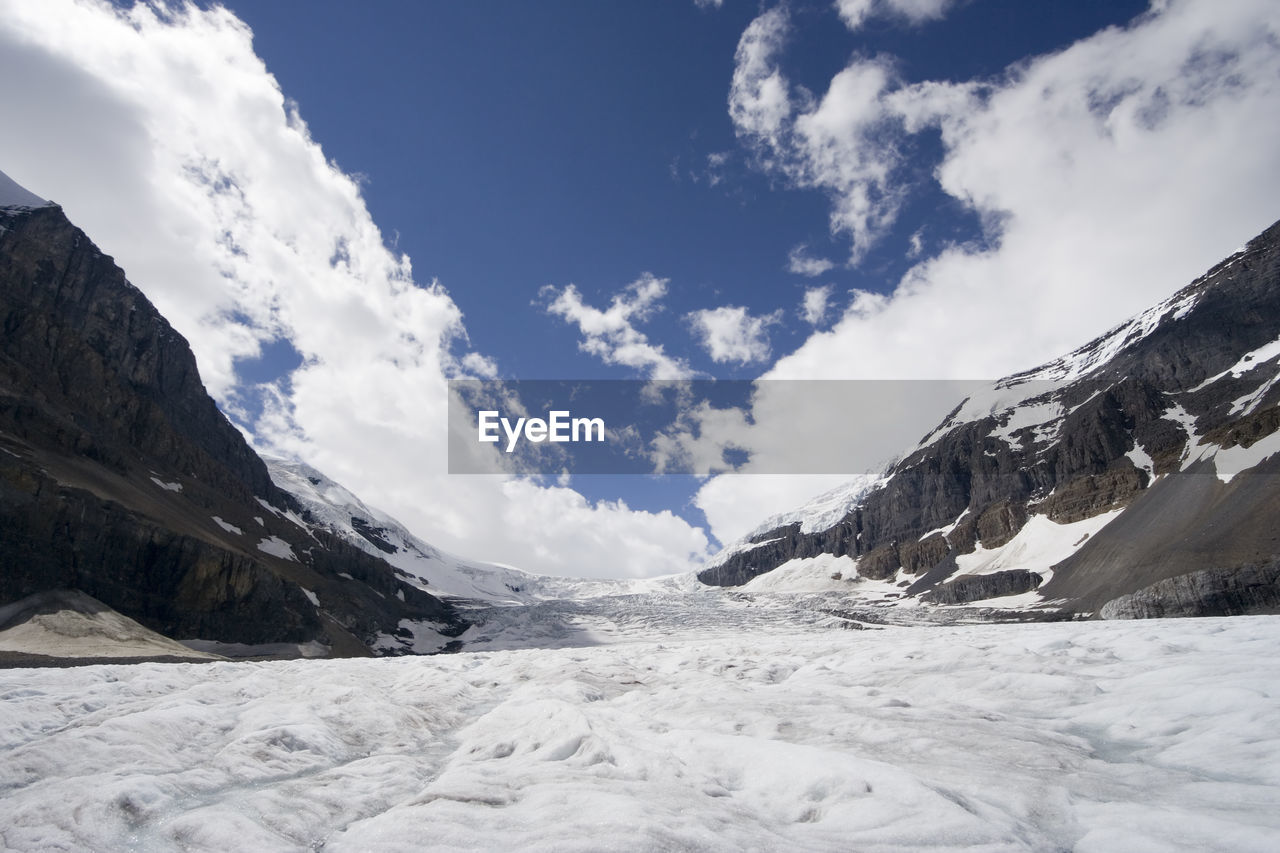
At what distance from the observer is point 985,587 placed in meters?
91.1

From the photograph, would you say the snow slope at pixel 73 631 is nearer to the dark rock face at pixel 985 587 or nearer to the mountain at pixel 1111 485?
the mountain at pixel 1111 485

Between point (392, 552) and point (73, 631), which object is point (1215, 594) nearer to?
point (73, 631)

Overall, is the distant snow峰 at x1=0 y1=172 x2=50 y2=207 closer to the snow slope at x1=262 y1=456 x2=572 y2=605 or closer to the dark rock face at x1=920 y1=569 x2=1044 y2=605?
the snow slope at x1=262 y1=456 x2=572 y2=605

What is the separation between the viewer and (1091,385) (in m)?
116

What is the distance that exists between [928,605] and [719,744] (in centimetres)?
10929

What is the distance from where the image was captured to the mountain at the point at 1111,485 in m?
52.5

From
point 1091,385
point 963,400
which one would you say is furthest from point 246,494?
point 963,400

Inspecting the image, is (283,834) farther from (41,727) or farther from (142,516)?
(142,516)

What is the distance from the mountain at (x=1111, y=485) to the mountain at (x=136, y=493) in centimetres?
8268

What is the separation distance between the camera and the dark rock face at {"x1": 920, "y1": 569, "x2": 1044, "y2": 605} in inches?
3378

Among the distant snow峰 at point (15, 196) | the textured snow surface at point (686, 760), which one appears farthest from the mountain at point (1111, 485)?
the distant snow峰 at point (15, 196)

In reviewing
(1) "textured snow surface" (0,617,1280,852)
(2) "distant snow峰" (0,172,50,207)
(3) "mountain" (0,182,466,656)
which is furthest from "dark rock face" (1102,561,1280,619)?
(2) "distant snow峰" (0,172,50,207)

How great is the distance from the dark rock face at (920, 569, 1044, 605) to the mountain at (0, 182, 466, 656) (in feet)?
289

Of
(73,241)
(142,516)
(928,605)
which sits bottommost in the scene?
(928,605)
